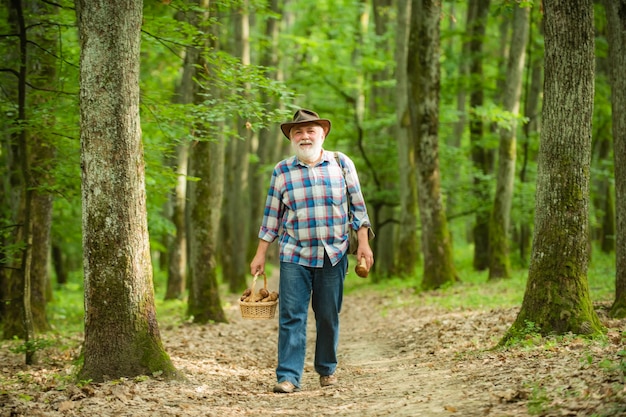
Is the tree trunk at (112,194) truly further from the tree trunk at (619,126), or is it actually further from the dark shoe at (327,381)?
the tree trunk at (619,126)

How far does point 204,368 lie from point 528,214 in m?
13.2

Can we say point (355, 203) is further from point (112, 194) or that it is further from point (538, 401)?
point (538, 401)

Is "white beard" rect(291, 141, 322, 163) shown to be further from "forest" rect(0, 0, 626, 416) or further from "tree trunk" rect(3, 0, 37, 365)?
"tree trunk" rect(3, 0, 37, 365)

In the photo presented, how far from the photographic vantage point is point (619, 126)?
8.07 meters

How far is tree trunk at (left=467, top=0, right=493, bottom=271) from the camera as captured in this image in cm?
1869

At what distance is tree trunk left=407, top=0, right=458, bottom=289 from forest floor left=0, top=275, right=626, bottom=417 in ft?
17.8

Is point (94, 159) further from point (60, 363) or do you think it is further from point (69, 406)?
point (60, 363)

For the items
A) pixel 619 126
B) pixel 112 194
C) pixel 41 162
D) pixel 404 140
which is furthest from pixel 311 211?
pixel 404 140

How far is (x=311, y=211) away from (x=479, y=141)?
47.5 feet

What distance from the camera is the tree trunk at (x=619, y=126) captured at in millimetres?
7910

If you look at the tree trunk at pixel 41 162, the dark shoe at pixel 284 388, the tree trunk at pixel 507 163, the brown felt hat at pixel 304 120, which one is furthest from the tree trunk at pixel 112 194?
the tree trunk at pixel 507 163

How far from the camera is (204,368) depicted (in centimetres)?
739

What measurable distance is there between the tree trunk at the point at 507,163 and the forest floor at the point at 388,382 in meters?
6.52

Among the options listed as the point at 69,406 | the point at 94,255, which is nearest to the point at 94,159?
the point at 94,255
